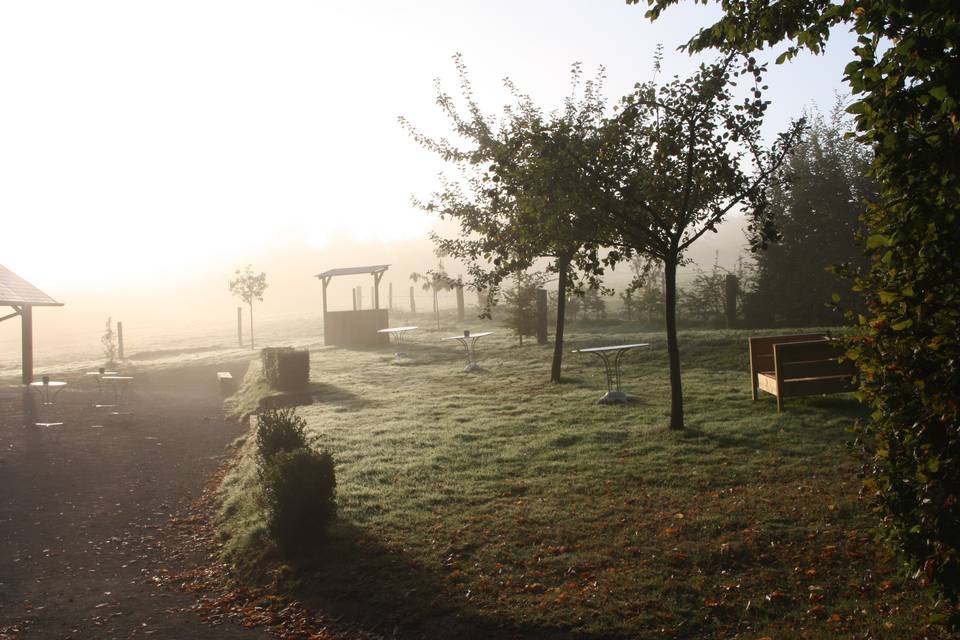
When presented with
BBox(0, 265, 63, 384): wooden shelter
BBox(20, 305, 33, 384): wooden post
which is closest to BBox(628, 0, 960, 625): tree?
BBox(0, 265, 63, 384): wooden shelter

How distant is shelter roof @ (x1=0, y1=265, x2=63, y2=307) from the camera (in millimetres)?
24859

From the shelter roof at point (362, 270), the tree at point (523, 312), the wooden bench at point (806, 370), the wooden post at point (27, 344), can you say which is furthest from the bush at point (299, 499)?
the shelter roof at point (362, 270)

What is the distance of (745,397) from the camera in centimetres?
1328

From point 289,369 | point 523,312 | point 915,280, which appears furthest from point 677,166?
point 523,312

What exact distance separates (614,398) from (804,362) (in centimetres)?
332

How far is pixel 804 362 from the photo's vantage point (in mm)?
11703

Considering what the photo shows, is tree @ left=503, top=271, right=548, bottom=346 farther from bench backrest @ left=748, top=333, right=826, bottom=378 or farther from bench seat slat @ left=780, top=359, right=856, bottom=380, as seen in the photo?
bench seat slat @ left=780, top=359, right=856, bottom=380

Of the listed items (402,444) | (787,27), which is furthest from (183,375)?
(787,27)

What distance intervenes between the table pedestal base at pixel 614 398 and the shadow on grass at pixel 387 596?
23.4 ft

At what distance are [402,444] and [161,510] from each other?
344 cm

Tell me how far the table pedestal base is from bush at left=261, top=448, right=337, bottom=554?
23.3 feet

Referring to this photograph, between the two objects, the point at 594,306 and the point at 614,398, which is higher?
the point at 594,306

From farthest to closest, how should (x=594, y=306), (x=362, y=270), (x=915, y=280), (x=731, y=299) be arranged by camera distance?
(x=362, y=270)
(x=594, y=306)
(x=731, y=299)
(x=915, y=280)

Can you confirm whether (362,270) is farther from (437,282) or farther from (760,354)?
(760,354)
